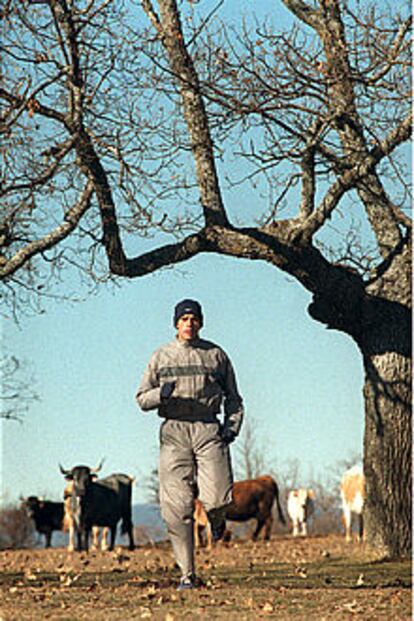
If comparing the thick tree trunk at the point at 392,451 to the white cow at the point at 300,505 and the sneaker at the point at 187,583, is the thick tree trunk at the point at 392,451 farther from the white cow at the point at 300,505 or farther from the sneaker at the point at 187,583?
the white cow at the point at 300,505

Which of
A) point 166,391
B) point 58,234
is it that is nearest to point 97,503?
point 58,234

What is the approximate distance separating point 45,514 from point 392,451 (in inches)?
691

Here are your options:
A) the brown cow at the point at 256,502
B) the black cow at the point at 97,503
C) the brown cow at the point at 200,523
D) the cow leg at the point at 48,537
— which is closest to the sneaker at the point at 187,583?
the brown cow at the point at 200,523

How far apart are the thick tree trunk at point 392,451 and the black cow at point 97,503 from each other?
879 cm

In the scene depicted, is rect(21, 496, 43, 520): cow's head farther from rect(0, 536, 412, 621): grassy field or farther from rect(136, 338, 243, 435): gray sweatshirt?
rect(136, 338, 243, 435): gray sweatshirt

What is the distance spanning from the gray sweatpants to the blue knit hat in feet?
3.07

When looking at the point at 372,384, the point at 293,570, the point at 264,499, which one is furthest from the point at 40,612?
the point at 264,499

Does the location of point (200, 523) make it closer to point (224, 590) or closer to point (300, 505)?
point (300, 505)

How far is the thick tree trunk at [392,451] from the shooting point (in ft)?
51.6

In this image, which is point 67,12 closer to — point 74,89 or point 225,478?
point 74,89

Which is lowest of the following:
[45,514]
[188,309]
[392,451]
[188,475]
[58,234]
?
[188,475]

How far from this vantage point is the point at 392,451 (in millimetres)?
15820

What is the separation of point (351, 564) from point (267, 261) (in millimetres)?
4127

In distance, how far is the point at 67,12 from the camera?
45.9ft
